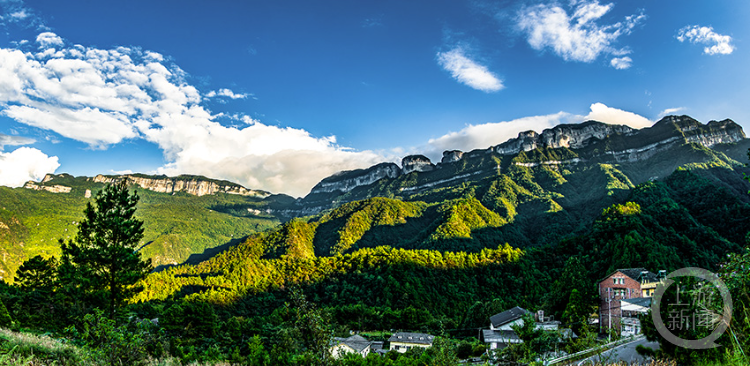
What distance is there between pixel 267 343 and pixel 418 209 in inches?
5108

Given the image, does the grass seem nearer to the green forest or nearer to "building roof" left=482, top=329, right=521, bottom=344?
the green forest

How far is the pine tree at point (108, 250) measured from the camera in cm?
2020

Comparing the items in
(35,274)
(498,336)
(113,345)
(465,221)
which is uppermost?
(465,221)

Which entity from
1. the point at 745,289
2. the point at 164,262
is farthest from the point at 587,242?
the point at 164,262

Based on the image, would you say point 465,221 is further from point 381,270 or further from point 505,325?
point 505,325

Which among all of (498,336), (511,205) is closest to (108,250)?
(498,336)

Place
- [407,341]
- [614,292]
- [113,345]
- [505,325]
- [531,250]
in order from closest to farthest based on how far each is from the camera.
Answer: [113,345], [614,292], [407,341], [505,325], [531,250]

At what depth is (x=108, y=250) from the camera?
66.1 ft

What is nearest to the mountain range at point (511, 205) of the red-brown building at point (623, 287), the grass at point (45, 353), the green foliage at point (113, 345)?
the red-brown building at point (623, 287)

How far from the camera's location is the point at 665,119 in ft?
580

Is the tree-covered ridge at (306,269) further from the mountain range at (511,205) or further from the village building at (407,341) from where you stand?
the village building at (407,341)

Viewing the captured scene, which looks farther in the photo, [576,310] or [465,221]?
[465,221]

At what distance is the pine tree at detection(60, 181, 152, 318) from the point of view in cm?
2020

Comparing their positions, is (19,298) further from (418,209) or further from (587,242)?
(418,209)
